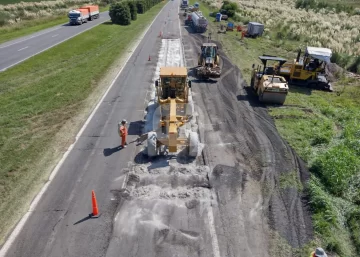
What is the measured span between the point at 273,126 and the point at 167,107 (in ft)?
21.6

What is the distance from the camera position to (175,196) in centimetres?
1216

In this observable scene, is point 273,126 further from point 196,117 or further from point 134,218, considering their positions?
point 134,218

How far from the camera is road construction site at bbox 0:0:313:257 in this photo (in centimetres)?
998

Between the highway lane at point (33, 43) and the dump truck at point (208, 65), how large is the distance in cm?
1799

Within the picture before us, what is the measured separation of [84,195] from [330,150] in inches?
459

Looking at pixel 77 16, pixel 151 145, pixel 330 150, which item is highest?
pixel 77 16

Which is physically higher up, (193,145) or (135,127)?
(193,145)

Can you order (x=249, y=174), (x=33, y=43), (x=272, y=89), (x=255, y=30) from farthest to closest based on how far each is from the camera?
1. (x=255, y=30)
2. (x=33, y=43)
3. (x=272, y=89)
4. (x=249, y=174)

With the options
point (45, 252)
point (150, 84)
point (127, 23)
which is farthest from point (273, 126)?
point (127, 23)

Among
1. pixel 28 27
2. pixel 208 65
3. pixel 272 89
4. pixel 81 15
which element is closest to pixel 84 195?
pixel 272 89

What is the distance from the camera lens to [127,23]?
52750 mm

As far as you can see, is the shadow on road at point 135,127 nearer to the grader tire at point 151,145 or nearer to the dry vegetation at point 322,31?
the grader tire at point 151,145

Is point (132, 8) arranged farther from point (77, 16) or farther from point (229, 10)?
point (229, 10)

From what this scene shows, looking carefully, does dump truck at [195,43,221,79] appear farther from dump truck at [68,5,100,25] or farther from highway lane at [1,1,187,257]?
dump truck at [68,5,100,25]
